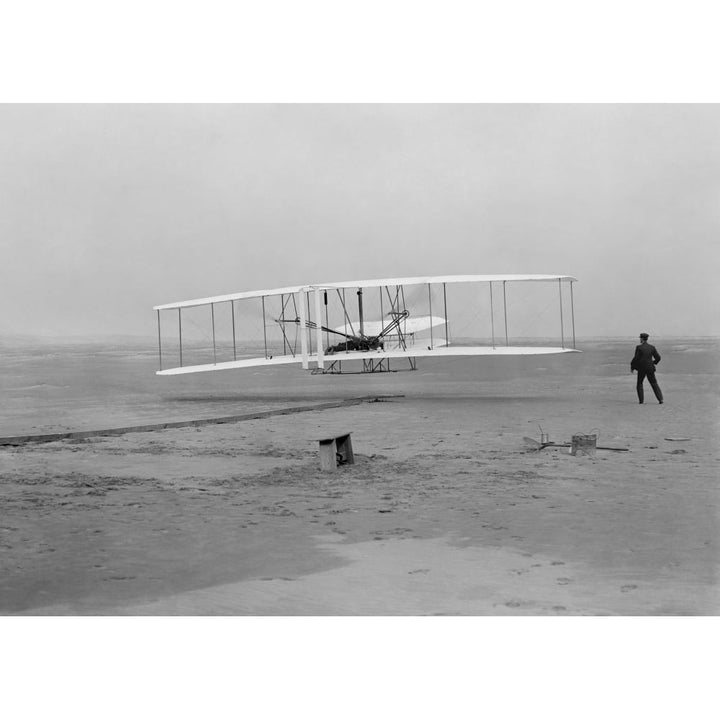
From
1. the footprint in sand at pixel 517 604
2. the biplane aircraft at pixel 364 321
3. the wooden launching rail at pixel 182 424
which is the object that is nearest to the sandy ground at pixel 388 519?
the footprint in sand at pixel 517 604

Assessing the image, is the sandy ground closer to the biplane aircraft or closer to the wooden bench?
the wooden bench

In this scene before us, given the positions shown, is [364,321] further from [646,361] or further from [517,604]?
[517,604]

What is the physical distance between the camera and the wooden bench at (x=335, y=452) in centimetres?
797

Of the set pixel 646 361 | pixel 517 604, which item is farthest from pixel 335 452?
pixel 646 361

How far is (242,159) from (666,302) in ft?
15.9

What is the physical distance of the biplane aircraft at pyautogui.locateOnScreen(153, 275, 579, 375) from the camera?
8.94 m

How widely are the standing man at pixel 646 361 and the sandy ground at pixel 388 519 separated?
0.16 metres

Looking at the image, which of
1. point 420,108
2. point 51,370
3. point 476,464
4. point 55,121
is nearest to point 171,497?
point 51,370

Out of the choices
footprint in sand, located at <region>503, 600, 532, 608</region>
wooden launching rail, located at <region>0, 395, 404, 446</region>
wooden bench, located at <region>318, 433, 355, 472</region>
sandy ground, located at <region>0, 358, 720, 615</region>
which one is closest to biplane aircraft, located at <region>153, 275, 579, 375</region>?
wooden launching rail, located at <region>0, 395, 404, 446</region>

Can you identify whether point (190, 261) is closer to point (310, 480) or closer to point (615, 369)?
point (310, 480)

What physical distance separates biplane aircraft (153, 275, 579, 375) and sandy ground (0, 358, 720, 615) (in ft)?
2.81

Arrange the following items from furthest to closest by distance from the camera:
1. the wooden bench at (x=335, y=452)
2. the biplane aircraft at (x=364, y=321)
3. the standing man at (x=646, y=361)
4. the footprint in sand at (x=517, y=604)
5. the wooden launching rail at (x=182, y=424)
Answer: the biplane aircraft at (x=364, y=321), the wooden launching rail at (x=182, y=424), the standing man at (x=646, y=361), the wooden bench at (x=335, y=452), the footprint in sand at (x=517, y=604)

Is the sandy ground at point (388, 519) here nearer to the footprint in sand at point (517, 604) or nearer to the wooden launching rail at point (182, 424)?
the footprint in sand at point (517, 604)

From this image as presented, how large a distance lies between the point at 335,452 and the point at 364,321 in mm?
3045
